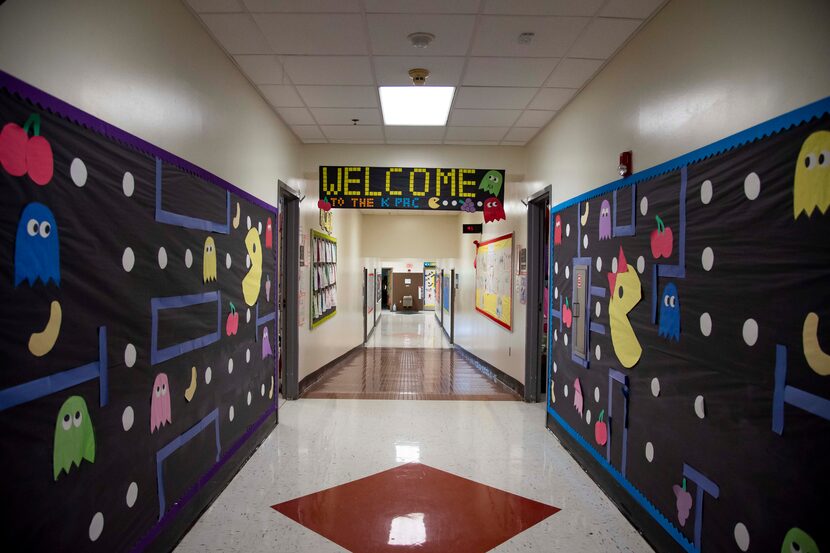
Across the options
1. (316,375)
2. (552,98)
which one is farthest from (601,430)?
(316,375)

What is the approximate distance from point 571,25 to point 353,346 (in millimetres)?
7618

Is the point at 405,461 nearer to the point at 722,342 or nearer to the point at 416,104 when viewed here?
the point at 722,342

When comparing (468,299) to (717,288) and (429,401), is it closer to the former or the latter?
(429,401)

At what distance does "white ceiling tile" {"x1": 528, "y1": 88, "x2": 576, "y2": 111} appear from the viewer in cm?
411

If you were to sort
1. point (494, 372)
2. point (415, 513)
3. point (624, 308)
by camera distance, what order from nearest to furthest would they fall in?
1. point (415, 513)
2. point (624, 308)
3. point (494, 372)

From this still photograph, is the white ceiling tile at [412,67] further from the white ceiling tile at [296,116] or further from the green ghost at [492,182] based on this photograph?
the green ghost at [492,182]

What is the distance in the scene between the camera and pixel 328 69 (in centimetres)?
376

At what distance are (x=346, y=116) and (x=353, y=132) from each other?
55 centimetres

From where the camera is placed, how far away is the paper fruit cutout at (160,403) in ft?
7.78

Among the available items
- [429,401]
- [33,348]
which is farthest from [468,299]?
[33,348]

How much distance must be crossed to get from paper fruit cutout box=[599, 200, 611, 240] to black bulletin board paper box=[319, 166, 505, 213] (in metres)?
2.07

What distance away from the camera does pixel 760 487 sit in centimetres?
185

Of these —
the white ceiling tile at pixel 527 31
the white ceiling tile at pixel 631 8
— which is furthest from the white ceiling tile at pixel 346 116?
the white ceiling tile at pixel 631 8

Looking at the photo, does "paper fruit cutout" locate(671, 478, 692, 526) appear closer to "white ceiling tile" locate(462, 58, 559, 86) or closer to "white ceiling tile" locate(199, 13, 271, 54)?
"white ceiling tile" locate(462, 58, 559, 86)
